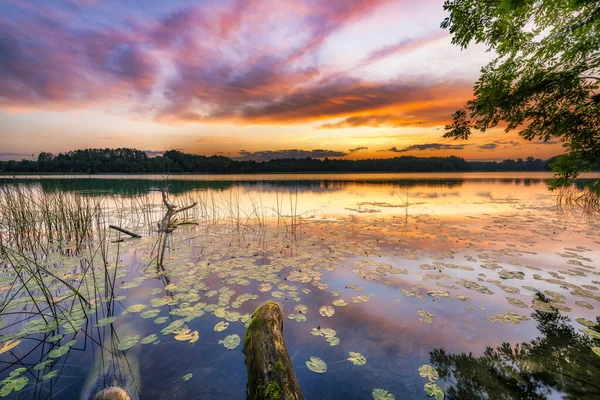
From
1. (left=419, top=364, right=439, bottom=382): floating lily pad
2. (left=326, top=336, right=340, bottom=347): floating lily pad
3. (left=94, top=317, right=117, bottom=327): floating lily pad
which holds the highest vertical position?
(left=94, top=317, right=117, bottom=327): floating lily pad

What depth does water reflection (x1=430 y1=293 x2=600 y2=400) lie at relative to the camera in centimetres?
257

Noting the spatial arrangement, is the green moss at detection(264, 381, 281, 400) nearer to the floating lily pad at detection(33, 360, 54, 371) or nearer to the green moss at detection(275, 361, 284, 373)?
the green moss at detection(275, 361, 284, 373)

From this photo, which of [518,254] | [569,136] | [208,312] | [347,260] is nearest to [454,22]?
[569,136]

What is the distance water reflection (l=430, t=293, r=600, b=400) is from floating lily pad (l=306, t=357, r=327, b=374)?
131cm

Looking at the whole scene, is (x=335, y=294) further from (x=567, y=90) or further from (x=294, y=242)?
(x=567, y=90)

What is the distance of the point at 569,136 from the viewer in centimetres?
712

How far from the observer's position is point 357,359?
3.09 metres

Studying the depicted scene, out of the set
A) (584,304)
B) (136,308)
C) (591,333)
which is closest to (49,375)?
(136,308)

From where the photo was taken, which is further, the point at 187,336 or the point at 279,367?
the point at 187,336

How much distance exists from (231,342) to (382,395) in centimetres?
196

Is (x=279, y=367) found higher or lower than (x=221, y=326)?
higher

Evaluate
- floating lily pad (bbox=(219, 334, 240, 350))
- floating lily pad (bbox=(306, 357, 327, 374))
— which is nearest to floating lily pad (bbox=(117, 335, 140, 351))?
floating lily pad (bbox=(219, 334, 240, 350))

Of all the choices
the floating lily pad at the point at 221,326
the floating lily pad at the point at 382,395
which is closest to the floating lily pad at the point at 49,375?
the floating lily pad at the point at 221,326

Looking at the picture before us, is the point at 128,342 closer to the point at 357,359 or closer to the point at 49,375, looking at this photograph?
the point at 49,375
